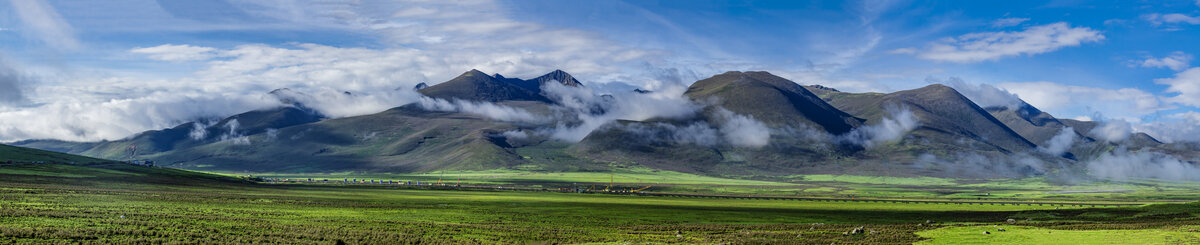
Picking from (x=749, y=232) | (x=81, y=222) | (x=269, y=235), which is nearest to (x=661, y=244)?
(x=749, y=232)

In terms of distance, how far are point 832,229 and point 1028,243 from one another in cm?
2109

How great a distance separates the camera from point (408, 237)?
57.3m

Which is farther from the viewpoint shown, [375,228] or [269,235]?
[375,228]

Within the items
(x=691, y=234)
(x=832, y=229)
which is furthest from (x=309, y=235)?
(x=832, y=229)

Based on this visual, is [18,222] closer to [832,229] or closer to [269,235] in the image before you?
[269,235]

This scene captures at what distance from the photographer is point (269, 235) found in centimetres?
5466

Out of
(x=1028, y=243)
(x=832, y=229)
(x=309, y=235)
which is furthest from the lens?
(x=832, y=229)

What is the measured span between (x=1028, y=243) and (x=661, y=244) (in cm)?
2605

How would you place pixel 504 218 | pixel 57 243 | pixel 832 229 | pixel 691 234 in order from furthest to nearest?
1. pixel 504 218
2. pixel 832 229
3. pixel 691 234
4. pixel 57 243

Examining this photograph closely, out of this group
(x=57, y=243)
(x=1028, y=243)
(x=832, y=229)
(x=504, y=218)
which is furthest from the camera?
(x=504, y=218)

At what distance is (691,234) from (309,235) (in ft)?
104

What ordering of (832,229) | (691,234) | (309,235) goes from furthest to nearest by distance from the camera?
(832,229)
(691,234)
(309,235)

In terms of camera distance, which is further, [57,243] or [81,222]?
[81,222]

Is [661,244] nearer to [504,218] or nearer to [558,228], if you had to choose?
[558,228]
